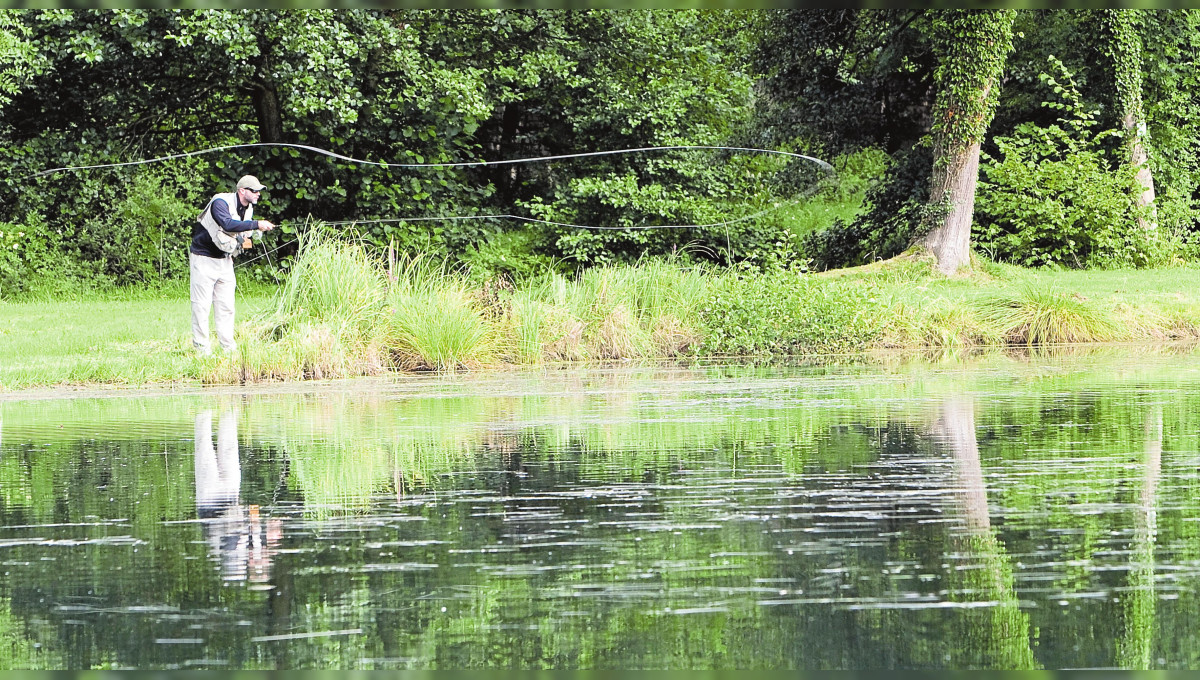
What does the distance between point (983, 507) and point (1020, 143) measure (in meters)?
20.4

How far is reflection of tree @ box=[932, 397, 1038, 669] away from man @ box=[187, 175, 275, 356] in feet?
29.3

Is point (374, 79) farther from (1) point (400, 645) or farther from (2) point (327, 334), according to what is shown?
(1) point (400, 645)

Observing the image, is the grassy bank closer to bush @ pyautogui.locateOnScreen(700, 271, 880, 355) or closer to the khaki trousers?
bush @ pyautogui.locateOnScreen(700, 271, 880, 355)

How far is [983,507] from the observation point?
713cm

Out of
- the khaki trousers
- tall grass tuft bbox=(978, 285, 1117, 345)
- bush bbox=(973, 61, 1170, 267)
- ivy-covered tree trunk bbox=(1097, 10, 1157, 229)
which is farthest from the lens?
ivy-covered tree trunk bbox=(1097, 10, 1157, 229)

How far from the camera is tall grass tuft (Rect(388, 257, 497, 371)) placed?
1667cm

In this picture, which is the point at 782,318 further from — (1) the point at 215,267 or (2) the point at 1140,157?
(2) the point at 1140,157

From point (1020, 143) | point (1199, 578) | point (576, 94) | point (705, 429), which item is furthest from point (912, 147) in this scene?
point (1199, 578)

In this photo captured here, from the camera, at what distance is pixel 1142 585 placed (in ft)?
18.1

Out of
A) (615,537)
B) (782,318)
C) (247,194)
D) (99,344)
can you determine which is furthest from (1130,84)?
(615,537)

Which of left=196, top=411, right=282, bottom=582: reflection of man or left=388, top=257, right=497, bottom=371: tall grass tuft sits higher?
left=388, top=257, right=497, bottom=371: tall grass tuft

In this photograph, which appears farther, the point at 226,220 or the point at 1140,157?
the point at 1140,157

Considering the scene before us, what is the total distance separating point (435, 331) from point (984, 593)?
11637 millimetres

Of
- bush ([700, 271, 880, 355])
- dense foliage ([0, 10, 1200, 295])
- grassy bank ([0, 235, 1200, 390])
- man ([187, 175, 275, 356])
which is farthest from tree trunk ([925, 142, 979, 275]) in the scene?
man ([187, 175, 275, 356])
